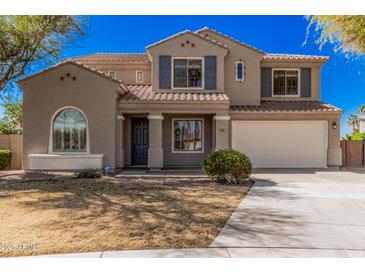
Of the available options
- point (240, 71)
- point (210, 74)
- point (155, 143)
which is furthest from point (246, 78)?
point (155, 143)

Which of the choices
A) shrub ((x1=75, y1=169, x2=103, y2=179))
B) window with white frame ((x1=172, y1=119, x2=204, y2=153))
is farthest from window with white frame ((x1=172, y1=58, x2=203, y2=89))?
shrub ((x1=75, y1=169, x2=103, y2=179))

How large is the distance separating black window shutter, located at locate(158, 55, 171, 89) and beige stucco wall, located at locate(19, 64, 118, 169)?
316 centimetres

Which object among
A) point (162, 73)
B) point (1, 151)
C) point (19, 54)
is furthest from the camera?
point (162, 73)

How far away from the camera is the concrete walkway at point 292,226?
15.1ft

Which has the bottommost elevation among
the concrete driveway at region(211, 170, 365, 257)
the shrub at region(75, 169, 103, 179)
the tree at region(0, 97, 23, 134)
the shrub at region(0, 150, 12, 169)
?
the concrete driveway at region(211, 170, 365, 257)

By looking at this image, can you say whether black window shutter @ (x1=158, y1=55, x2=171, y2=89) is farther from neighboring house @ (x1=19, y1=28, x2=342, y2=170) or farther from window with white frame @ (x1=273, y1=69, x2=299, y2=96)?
window with white frame @ (x1=273, y1=69, x2=299, y2=96)

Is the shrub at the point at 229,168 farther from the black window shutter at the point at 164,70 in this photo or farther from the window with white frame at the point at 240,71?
the window with white frame at the point at 240,71

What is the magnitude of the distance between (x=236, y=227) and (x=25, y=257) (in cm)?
379

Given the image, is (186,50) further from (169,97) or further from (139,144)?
(139,144)

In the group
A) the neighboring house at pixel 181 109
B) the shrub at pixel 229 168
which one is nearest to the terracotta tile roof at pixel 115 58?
the neighboring house at pixel 181 109

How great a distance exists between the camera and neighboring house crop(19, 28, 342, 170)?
13492 millimetres
